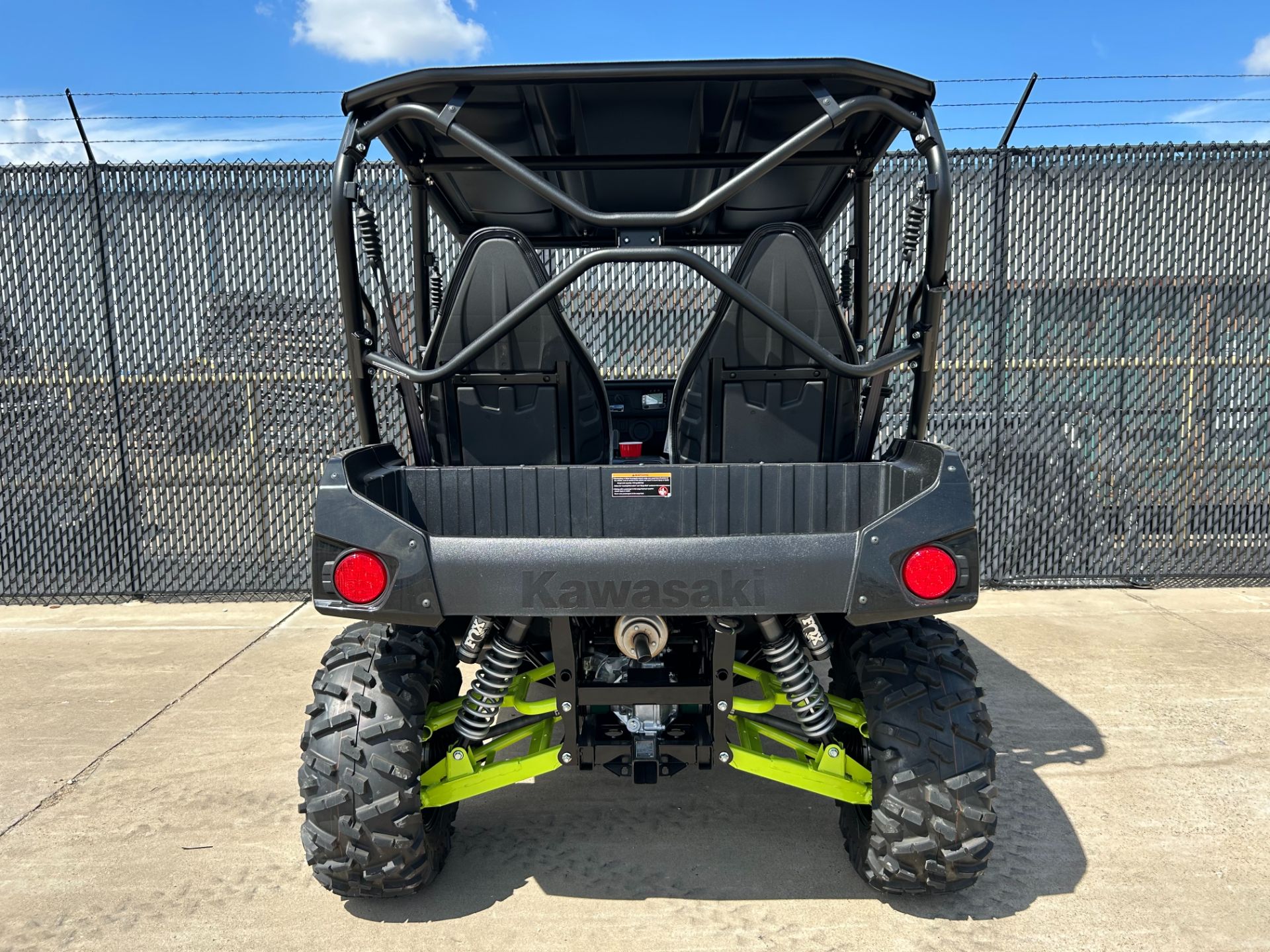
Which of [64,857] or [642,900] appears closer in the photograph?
[642,900]

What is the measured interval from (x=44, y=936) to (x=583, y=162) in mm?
2817

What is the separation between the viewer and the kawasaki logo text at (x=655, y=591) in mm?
2139

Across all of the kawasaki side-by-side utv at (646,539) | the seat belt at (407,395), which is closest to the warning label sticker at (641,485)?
the kawasaki side-by-side utv at (646,539)

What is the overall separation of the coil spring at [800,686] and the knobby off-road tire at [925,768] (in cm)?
13

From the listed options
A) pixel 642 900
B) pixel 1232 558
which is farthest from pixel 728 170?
pixel 1232 558

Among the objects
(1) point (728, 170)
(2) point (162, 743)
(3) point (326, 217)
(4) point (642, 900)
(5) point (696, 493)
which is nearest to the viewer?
(5) point (696, 493)

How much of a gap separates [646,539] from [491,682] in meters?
0.62

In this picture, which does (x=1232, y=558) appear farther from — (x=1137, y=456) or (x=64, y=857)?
(x=64, y=857)

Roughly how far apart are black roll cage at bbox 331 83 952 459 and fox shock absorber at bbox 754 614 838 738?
0.71 m

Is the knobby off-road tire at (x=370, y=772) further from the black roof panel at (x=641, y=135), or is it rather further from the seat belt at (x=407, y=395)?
the black roof panel at (x=641, y=135)

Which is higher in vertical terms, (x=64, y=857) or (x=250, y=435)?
(x=250, y=435)

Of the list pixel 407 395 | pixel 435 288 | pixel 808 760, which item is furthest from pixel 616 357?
pixel 808 760

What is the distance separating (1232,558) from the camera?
5.88m

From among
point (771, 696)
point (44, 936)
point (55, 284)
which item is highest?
point (55, 284)
